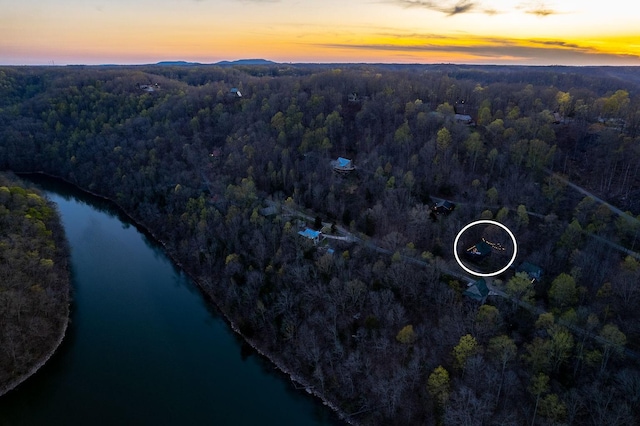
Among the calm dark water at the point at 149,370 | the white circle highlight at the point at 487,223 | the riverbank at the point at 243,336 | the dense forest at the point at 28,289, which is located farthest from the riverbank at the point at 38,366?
the white circle highlight at the point at 487,223

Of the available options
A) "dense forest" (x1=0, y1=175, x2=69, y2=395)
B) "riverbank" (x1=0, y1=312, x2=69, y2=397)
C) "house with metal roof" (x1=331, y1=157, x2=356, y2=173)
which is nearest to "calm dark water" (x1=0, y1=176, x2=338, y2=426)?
"riverbank" (x1=0, y1=312, x2=69, y2=397)

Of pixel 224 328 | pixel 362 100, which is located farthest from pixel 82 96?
pixel 224 328

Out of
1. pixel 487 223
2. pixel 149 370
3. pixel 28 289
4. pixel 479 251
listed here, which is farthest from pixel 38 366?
pixel 487 223

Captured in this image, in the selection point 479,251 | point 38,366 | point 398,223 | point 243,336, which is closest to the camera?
point 38,366

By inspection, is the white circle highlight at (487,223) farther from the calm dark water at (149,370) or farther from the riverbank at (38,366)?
the riverbank at (38,366)

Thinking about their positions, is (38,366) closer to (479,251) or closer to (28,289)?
(28,289)

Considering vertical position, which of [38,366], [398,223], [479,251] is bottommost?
[38,366]
